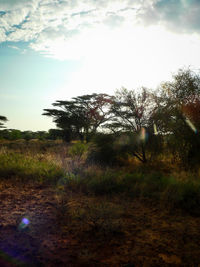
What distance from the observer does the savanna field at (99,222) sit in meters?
2.50

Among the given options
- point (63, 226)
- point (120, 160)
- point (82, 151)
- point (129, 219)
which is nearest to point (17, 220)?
point (63, 226)

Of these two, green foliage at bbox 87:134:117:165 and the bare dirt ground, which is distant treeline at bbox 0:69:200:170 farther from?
the bare dirt ground

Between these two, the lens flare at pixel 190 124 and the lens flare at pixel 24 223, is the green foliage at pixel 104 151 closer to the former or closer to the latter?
the lens flare at pixel 190 124

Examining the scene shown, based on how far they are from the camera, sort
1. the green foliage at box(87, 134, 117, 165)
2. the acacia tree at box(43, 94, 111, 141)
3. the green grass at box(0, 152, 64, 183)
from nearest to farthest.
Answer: the green grass at box(0, 152, 64, 183), the green foliage at box(87, 134, 117, 165), the acacia tree at box(43, 94, 111, 141)

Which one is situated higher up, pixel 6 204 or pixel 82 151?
pixel 82 151

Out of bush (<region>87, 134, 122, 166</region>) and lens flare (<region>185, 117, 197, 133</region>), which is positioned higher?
lens flare (<region>185, 117, 197, 133</region>)

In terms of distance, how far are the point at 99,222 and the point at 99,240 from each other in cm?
41

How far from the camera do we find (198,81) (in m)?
12.0

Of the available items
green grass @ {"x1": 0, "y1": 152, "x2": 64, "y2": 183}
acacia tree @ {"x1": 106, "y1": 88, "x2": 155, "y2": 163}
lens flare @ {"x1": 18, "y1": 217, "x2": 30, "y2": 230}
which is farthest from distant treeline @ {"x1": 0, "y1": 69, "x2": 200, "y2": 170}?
lens flare @ {"x1": 18, "y1": 217, "x2": 30, "y2": 230}

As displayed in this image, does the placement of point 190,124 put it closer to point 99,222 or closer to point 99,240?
point 99,222

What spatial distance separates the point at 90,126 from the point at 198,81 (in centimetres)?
1753

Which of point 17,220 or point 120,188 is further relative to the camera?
point 120,188

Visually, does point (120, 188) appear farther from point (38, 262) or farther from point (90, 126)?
point (90, 126)

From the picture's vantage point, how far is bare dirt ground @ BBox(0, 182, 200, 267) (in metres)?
2.42
